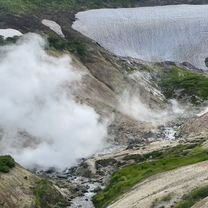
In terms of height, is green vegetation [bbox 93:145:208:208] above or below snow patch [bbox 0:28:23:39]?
above

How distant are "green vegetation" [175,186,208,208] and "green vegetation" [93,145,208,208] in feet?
50.9

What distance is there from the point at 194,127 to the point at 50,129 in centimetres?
2588

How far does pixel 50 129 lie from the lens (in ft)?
358

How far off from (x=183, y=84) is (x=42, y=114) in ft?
188

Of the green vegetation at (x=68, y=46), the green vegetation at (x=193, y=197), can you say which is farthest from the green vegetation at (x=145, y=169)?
the green vegetation at (x=68, y=46)

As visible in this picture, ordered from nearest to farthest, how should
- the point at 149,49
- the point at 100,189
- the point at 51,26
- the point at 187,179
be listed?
1. the point at 187,179
2. the point at 100,189
3. the point at 51,26
4. the point at 149,49

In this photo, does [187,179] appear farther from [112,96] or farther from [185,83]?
[185,83]

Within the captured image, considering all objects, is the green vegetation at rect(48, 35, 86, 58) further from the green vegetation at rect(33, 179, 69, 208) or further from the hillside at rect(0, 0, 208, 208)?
the green vegetation at rect(33, 179, 69, 208)

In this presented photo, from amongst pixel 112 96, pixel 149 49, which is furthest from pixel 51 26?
pixel 112 96

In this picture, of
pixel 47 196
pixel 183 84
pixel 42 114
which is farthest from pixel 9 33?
pixel 47 196

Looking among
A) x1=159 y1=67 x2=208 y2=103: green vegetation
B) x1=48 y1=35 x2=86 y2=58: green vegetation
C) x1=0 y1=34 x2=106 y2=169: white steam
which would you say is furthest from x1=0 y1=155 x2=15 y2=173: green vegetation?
x1=159 y1=67 x2=208 y2=103: green vegetation

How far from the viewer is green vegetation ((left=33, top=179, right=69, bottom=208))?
73319 millimetres

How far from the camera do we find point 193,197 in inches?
2320

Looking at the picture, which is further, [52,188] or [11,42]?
[11,42]
